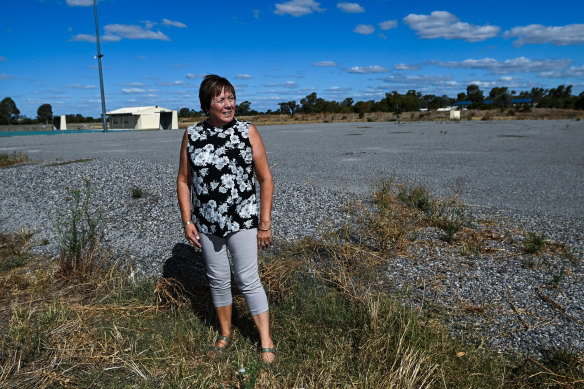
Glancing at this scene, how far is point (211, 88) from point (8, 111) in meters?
72.0

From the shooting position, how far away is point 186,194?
2.83m

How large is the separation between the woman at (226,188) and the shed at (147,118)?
42.8 metres

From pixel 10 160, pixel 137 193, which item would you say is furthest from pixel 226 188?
pixel 10 160

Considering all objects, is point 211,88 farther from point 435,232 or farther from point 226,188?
point 435,232

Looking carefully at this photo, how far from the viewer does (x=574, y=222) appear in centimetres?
567

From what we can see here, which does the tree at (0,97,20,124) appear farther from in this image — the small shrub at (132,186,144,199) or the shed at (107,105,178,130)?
the small shrub at (132,186,144,199)

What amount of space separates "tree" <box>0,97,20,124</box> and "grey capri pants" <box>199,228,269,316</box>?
65724 millimetres

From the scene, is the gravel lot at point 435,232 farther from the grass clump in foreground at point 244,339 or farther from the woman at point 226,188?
the woman at point 226,188

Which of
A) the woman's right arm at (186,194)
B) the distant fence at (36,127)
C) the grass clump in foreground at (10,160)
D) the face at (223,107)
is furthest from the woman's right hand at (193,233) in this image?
the distant fence at (36,127)

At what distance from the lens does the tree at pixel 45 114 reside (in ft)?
180

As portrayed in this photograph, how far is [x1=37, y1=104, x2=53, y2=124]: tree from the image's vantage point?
54963 mm

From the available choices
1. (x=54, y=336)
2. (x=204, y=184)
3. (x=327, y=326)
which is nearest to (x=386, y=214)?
(x=327, y=326)

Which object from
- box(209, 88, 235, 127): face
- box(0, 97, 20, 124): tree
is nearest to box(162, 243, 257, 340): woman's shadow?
box(209, 88, 235, 127): face

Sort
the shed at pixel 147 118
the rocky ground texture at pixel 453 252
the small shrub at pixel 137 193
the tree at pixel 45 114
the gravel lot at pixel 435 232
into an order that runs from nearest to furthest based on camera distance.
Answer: the rocky ground texture at pixel 453 252, the gravel lot at pixel 435 232, the small shrub at pixel 137 193, the shed at pixel 147 118, the tree at pixel 45 114
